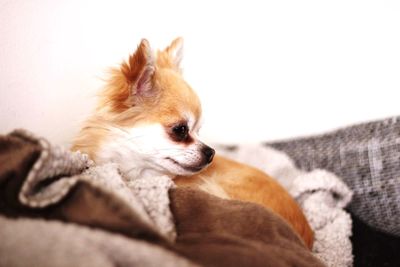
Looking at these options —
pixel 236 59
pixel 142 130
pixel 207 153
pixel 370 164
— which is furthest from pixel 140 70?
pixel 370 164

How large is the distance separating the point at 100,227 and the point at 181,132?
73 cm

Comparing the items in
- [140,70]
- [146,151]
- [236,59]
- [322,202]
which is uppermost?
[236,59]

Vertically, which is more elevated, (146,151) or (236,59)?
(236,59)

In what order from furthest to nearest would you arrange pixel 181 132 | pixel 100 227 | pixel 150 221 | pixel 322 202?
pixel 322 202, pixel 181 132, pixel 150 221, pixel 100 227

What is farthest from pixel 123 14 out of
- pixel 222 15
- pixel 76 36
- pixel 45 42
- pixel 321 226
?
pixel 321 226

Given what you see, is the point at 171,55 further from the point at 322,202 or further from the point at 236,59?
the point at 322,202

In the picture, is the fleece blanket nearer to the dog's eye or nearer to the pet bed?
the pet bed

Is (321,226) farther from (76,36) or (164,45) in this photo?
(76,36)

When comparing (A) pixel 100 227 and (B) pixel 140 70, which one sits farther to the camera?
(B) pixel 140 70

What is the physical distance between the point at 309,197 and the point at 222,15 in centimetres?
98

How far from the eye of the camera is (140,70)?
1324mm

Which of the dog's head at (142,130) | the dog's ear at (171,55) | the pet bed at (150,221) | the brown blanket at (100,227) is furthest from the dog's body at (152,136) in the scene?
the brown blanket at (100,227)

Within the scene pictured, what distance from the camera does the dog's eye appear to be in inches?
55.7

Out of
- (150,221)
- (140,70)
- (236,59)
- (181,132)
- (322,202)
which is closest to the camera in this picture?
(150,221)
